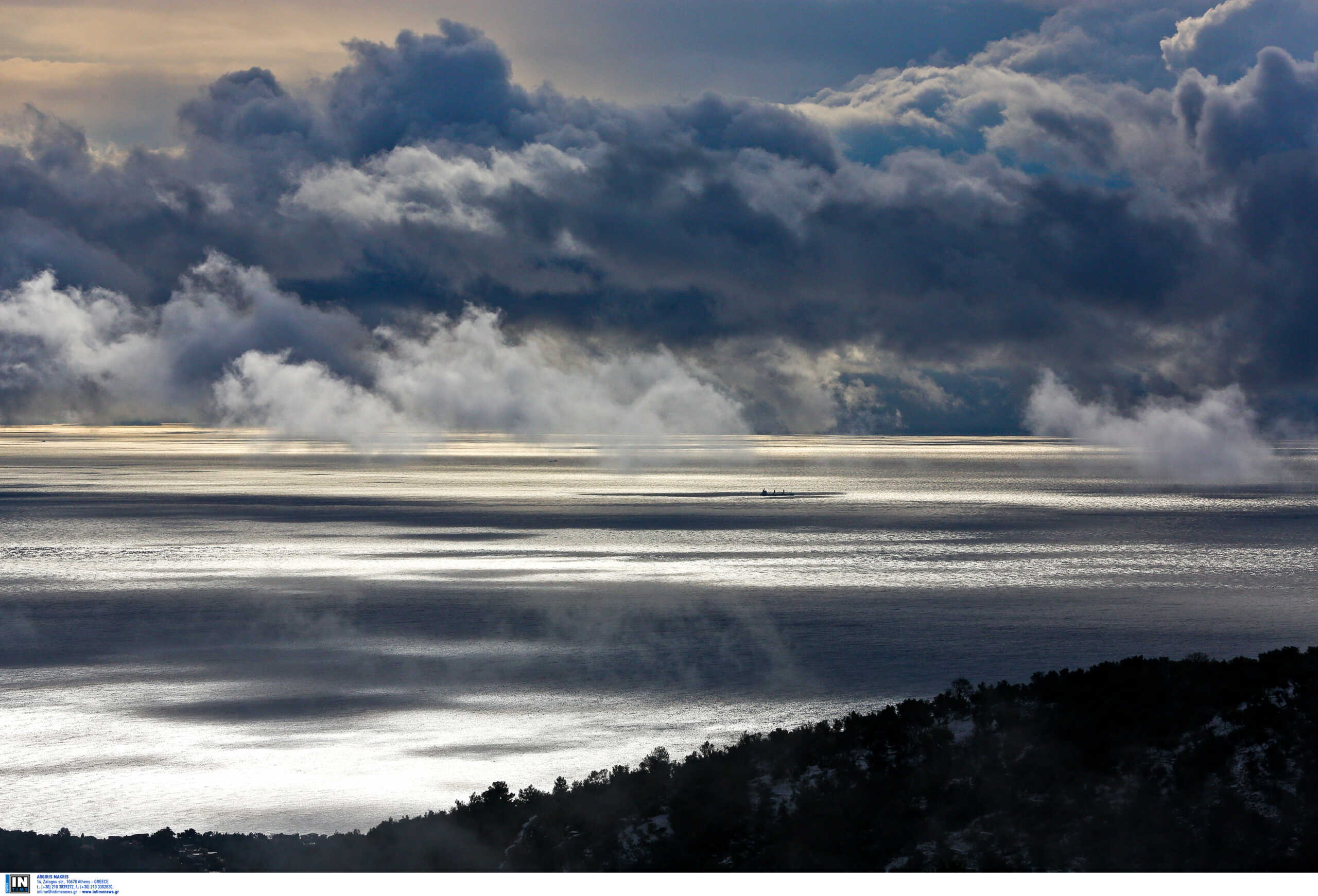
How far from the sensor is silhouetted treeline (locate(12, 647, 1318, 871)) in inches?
889

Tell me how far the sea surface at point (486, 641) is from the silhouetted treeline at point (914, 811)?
4.39m

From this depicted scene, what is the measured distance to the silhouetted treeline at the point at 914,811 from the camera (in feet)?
74.1

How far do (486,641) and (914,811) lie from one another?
3730 centimetres

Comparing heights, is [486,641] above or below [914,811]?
above

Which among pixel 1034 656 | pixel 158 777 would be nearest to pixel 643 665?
pixel 1034 656

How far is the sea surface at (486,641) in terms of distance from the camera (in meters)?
34.6

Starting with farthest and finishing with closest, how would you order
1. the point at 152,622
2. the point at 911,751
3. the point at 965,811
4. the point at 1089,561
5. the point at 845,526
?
the point at 845,526, the point at 1089,561, the point at 152,622, the point at 911,751, the point at 965,811

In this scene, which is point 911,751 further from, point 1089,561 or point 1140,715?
point 1089,561

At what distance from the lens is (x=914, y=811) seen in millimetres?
24922

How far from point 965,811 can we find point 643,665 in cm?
2906

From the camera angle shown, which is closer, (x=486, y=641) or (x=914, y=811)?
(x=914, y=811)

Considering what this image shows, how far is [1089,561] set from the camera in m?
104

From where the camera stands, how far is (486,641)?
5956cm

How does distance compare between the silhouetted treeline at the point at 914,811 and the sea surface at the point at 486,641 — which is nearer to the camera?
the silhouetted treeline at the point at 914,811
